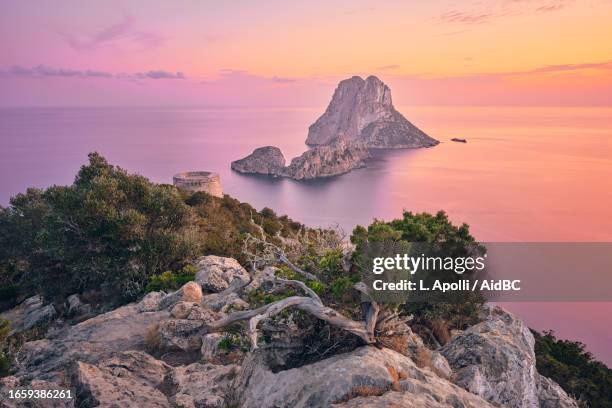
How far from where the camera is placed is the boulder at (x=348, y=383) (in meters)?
7.54

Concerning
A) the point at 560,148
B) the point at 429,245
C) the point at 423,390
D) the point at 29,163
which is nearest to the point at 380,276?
the point at 423,390

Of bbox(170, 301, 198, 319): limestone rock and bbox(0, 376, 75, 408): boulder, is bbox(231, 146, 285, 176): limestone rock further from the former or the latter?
bbox(0, 376, 75, 408): boulder

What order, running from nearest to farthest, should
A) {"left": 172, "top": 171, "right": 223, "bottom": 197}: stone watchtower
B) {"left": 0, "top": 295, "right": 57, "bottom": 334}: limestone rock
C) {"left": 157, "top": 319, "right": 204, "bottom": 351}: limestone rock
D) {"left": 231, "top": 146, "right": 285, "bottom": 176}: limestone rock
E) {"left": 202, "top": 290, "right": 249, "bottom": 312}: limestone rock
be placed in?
{"left": 157, "top": 319, "right": 204, "bottom": 351}: limestone rock → {"left": 202, "top": 290, "right": 249, "bottom": 312}: limestone rock → {"left": 0, "top": 295, "right": 57, "bottom": 334}: limestone rock → {"left": 172, "top": 171, "right": 223, "bottom": 197}: stone watchtower → {"left": 231, "top": 146, "right": 285, "bottom": 176}: limestone rock

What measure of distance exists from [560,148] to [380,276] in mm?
227426

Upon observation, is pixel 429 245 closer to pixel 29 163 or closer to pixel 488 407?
pixel 488 407

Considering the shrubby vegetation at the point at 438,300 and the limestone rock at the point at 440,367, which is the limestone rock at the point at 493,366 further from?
the shrubby vegetation at the point at 438,300

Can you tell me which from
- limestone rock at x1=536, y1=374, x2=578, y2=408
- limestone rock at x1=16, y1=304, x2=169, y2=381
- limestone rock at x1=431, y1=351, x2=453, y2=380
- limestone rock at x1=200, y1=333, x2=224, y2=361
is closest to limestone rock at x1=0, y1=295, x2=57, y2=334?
limestone rock at x1=16, y1=304, x2=169, y2=381

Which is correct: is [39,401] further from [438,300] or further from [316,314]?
[438,300]

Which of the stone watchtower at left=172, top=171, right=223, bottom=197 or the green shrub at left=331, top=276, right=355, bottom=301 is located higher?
the green shrub at left=331, top=276, right=355, bottom=301

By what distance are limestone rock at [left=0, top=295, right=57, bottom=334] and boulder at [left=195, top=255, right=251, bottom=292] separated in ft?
28.2

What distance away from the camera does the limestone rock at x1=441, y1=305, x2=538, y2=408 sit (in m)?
10.4

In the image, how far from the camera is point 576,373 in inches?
872

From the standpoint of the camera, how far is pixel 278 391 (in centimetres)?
817

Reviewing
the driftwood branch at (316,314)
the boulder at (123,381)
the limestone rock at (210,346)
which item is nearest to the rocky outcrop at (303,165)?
the limestone rock at (210,346)
